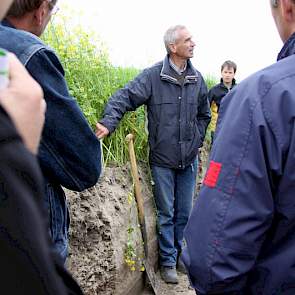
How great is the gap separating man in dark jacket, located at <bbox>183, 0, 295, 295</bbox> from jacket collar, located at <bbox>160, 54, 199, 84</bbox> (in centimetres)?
275

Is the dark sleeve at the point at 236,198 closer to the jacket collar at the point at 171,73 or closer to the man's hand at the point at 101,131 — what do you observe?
the man's hand at the point at 101,131

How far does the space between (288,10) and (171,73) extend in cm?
279

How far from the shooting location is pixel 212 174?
1413 mm

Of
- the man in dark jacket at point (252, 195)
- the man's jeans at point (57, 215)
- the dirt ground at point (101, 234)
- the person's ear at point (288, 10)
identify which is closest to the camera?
the man in dark jacket at point (252, 195)

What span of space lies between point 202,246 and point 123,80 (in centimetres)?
350

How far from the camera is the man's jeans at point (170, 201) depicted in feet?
14.0

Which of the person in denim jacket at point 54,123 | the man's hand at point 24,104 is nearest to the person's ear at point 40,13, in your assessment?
the person in denim jacket at point 54,123

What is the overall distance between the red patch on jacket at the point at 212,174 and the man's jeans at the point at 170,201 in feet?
9.23

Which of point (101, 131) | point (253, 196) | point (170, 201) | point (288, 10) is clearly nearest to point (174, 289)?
point (170, 201)

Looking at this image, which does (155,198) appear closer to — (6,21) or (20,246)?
(6,21)

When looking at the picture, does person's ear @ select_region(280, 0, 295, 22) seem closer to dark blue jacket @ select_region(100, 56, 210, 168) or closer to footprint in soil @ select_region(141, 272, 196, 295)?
dark blue jacket @ select_region(100, 56, 210, 168)

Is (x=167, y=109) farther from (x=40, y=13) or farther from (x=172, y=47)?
(x=40, y=13)

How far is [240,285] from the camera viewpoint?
56.1 inches

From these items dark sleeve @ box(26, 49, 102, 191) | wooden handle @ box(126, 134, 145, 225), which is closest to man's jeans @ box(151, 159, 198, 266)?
wooden handle @ box(126, 134, 145, 225)
